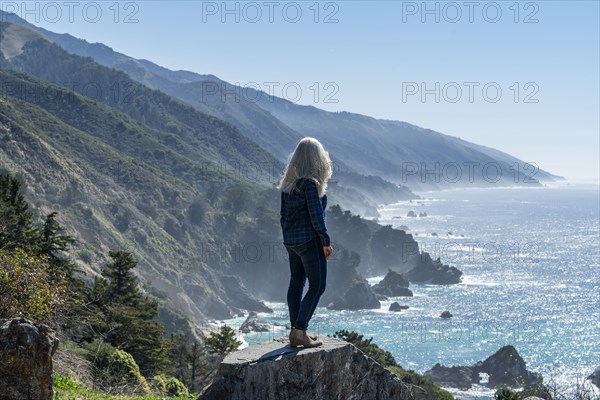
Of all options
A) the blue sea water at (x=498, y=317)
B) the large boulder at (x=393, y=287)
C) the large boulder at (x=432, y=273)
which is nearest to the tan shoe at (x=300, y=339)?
the blue sea water at (x=498, y=317)

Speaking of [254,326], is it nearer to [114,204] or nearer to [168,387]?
[114,204]

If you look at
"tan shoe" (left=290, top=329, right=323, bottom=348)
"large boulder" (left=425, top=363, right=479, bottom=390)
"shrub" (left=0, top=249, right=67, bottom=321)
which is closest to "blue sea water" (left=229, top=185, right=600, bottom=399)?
"large boulder" (left=425, top=363, right=479, bottom=390)

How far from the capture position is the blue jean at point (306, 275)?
29.6ft

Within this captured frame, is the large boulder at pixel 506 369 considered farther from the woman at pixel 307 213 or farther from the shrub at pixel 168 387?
the woman at pixel 307 213

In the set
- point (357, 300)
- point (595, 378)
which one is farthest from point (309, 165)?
point (357, 300)

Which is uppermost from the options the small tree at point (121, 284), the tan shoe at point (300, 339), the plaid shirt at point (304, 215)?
the plaid shirt at point (304, 215)

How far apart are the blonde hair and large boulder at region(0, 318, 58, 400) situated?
3.95 metres

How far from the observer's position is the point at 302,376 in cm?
899

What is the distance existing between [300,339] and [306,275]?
0.99 meters

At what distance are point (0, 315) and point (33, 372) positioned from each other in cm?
538

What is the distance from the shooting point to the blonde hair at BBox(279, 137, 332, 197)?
8914mm

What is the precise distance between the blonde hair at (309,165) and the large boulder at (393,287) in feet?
301

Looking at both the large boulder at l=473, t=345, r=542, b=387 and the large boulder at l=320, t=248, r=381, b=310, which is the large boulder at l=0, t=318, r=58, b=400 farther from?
the large boulder at l=320, t=248, r=381, b=310

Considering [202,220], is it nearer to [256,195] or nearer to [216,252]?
[216,252]
